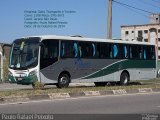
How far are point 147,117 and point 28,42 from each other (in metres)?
11.9

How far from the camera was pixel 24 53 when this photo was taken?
23.1m

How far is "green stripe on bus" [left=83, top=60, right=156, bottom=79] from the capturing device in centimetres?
2670

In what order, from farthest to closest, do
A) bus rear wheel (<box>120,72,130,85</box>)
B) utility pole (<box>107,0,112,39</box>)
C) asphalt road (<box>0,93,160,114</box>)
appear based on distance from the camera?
utility pole (<box>107,0,112,39</box>), bus rear wheel (<box>120,72,130,85</box>), asphalt road (<box>0,93,160,114</box>)

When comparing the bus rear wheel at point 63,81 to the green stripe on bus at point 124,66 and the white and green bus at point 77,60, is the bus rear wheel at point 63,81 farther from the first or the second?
the green stripe on bus at point 124,66

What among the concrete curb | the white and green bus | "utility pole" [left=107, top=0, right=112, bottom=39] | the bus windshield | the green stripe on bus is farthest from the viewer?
"utility pole" [left=107, top=0, right=112, bottom=39]

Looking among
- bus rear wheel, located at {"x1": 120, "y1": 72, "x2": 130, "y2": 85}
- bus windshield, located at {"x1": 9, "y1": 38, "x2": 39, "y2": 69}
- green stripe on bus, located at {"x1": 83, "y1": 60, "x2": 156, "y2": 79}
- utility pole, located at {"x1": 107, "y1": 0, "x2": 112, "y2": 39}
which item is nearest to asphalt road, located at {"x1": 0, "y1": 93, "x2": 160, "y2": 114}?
bus windshield, located at {"x1": 9, "y1": 38, "x2": 39, "y2": 69}

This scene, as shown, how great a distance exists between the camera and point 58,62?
23609mm

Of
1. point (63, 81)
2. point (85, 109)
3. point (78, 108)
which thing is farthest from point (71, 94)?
point (85, 109)

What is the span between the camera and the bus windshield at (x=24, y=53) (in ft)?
74.3

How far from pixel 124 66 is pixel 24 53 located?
25.0ft

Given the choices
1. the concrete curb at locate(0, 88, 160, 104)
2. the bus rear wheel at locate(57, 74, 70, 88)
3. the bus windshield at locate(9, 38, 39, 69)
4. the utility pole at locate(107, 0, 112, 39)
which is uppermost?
the utility pole at locate(107, 0, 112, 39)

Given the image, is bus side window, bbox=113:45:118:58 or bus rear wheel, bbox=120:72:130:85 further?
bus rear wheel, bbox=120:72:130:85

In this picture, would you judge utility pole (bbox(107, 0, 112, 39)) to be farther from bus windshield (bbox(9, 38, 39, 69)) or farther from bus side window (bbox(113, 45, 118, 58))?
bus windshield (bbox(9, 38, 39, 69))

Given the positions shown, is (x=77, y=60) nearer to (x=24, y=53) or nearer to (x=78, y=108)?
(x=24, y=53)
